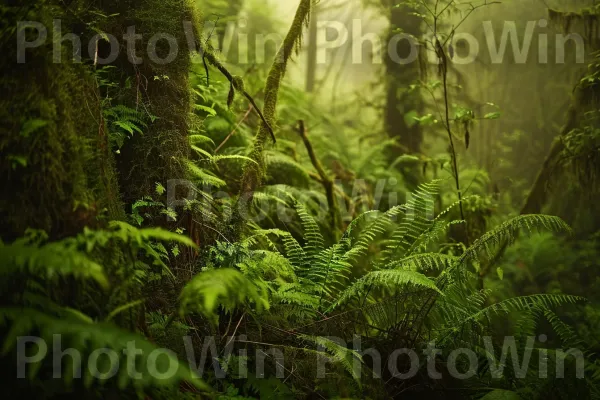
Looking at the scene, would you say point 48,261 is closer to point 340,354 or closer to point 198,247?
point 198,247

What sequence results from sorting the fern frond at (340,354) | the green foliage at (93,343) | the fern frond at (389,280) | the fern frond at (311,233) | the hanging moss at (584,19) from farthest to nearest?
the hanging moss at (584,19) → the fern frond at (311,233) → the fern frond at (389,280) → the fern frond at (340,354) → the green foliage at (93,343)

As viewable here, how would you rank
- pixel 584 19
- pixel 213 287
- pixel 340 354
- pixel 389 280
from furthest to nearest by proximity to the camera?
pixel 584 19 < pixel 389 280 < pixel 340 354 < pixel 213 287

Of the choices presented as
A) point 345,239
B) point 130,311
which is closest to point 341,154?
point 345,239

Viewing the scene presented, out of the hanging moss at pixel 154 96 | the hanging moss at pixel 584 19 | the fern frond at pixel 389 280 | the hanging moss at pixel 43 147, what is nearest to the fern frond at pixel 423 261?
the fern frond at pixel 389 280

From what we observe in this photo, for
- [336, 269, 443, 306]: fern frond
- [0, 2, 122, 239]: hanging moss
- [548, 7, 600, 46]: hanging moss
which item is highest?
[548, 7, 600, 46]: hanging moss

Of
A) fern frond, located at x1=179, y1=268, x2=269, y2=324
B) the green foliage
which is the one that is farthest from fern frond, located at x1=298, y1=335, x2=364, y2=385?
the green foliage

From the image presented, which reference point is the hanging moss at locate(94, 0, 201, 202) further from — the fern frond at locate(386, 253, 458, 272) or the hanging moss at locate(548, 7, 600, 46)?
the hanging moss at locate(548, 7, 600, 46)

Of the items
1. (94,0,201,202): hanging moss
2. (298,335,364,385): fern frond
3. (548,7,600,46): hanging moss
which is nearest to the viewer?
(298,335,364,385): fern frond

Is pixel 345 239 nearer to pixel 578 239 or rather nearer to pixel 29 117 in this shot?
pixel 29 117

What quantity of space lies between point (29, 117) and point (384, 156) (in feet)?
21.1

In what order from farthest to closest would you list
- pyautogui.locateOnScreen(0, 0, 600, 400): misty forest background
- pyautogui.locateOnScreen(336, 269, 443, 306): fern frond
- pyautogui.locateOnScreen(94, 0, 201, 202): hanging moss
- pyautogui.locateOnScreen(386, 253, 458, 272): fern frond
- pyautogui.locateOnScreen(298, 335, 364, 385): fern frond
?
1. pyautogui.locateOnScreen(386, 253, 458, 272): fern frond
2. pyautogui.locateOnScreen(94, 0, 201, 202): hanging moss
3. pyautogui.locateOnScreen(336, 269, 443, 306): fern frond
4. pyautogui.locateOnScreen(298, 335, 364, 385): fern frond
5. pyautogui.locateOnScreen(0, 0, 600, 400): misty forest background

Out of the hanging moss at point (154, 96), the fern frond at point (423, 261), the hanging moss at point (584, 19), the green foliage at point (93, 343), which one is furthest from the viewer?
the hanging moss at point (584, 19)

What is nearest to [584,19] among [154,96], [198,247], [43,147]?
[154,96]

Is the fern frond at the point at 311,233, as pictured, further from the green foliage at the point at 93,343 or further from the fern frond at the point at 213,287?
the green foliage at the point at 93,343
